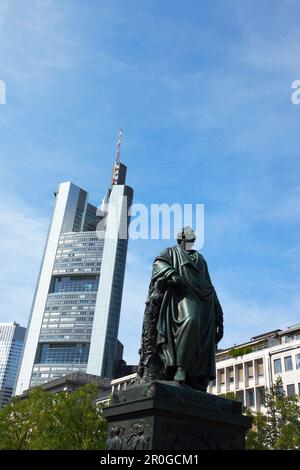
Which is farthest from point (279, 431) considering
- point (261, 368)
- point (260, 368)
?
point (260, 368)

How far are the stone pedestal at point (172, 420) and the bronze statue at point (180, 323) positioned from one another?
1.40 ft

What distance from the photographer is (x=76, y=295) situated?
13212 centimetres

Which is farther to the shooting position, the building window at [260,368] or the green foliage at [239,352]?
the green foliage at [239,352]

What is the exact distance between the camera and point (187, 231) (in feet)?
28.6

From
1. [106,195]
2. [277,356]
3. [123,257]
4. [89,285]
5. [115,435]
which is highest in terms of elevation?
[106,195]

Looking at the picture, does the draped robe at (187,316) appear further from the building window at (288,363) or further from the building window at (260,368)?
the building window at (260,368)

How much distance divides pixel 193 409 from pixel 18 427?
28420mm

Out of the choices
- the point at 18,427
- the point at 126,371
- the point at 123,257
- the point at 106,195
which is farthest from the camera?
the point at 106,195

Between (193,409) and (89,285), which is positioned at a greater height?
(89,285)

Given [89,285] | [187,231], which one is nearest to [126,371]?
[89,285]

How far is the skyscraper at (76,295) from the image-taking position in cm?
12438

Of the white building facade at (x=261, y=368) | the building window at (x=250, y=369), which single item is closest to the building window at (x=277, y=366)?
the white building facade at (x=261, y=368)
